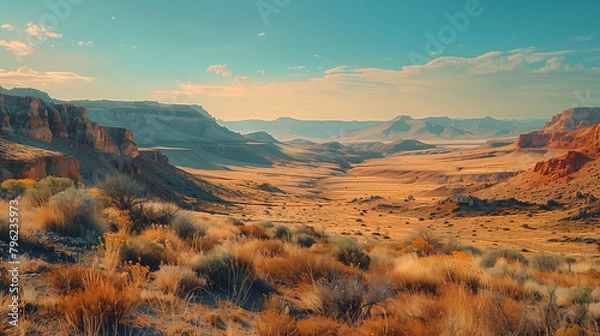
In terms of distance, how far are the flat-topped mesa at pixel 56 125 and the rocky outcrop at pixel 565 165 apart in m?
64.0

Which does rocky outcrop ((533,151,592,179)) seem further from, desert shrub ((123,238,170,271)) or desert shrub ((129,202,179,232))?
desert shrub ((123,238,170,271))

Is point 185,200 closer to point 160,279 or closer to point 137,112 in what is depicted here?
point 160,279

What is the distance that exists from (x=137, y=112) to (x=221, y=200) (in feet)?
460

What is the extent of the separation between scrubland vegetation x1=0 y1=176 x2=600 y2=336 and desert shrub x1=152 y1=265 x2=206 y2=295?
0.05 ft

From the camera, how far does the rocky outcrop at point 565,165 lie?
5019 cm

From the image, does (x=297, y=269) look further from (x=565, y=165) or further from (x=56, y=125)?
(x=565, y=165)

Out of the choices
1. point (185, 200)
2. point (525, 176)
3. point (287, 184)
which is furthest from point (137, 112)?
point (525, 176)

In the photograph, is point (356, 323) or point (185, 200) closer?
point (356, 323)

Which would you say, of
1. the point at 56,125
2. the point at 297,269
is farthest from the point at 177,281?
the point at 56,125

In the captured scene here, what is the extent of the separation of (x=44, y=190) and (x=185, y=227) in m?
5.01

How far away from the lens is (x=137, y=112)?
177 m

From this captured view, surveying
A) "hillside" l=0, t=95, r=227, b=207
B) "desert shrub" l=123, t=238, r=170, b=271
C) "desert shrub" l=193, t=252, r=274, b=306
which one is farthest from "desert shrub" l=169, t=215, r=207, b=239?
"hillside" l=0, t=95, r=227, b=207

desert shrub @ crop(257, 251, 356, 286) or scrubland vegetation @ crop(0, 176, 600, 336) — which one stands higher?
scrubland vegetation @ crop(0, 176, 600, 336)

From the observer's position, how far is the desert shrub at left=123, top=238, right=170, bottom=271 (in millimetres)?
6071
